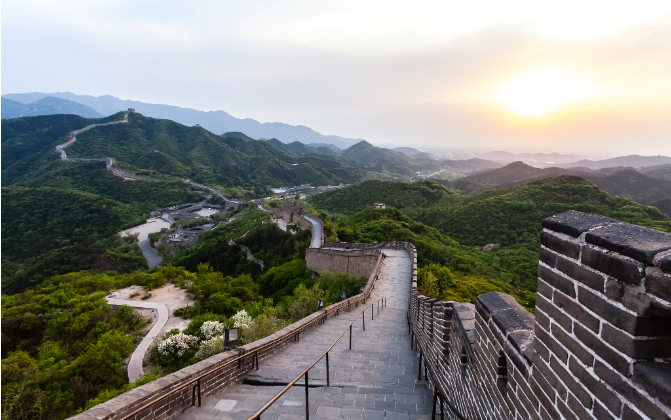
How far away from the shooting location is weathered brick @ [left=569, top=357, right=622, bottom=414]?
1438 millimetres

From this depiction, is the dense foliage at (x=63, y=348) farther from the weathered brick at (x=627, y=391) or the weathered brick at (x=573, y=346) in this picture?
the weathered brick at (x=627, y=391)

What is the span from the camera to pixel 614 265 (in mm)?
1438

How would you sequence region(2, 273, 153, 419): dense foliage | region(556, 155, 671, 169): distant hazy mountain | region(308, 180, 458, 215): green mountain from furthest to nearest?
region(556, 155, 671, 169): distant hazy mountain, region(308, 180, 458, 215): green mountain, region(2, 273, 153, 419): dense foliage

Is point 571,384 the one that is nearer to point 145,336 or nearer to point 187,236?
point 145,336

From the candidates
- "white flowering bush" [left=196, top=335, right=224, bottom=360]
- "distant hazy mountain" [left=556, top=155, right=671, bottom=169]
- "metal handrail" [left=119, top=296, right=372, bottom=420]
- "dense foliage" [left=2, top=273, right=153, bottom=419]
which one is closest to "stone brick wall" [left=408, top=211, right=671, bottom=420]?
"metal handrail" [left=119, top=296, right=372, bottom=420]

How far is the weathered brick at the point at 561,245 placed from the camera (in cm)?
173

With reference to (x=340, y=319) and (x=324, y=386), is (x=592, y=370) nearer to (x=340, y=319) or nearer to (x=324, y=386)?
(x=324, y=386)

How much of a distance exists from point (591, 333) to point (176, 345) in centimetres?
1551

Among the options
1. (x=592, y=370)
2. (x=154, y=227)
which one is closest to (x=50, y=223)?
(x=154, y=227)

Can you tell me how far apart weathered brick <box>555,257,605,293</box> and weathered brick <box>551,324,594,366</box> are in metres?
0.36

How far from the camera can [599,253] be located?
1.54m

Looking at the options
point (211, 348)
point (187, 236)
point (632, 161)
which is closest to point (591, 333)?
point (211, 348)

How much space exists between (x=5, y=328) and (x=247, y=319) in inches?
696

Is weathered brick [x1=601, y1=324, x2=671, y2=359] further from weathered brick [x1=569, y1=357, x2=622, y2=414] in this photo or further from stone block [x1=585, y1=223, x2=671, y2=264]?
stone block [x1=585, y1=223, x2=671, y2=264]
